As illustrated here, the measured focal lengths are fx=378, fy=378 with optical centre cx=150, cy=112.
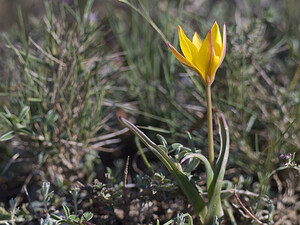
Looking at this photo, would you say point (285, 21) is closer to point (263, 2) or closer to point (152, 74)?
point (263, 2)

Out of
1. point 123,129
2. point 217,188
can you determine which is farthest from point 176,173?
point 123,129

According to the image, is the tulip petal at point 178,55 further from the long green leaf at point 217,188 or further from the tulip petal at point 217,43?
the long green leaf at point 217,188

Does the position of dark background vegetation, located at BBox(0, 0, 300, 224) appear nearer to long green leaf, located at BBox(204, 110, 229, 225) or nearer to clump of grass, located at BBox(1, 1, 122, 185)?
clump of grass, located at BBox(1, 1, 122, 185)

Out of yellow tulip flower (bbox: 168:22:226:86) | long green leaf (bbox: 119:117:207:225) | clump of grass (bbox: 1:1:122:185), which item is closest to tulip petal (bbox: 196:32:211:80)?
yellow tulip flower (bbox: 168:22:226:86)

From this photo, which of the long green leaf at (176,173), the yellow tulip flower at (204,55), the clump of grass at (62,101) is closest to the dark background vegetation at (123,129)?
the clump of grass at (62,101)

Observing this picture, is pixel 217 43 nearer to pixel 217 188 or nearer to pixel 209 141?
pixel 209 141

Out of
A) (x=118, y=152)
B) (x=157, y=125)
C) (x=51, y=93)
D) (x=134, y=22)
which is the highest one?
(x=134, y=22)

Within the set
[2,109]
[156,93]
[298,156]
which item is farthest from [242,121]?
[2,109]
